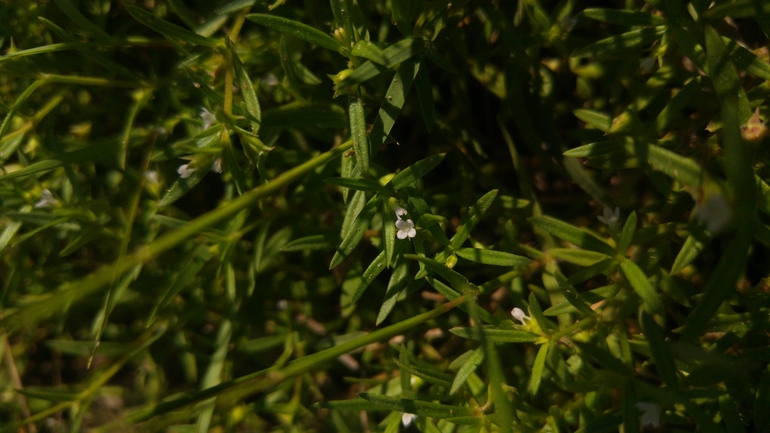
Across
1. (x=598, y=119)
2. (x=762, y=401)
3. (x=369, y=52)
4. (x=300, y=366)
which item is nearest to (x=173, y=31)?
(x=369, y=52)

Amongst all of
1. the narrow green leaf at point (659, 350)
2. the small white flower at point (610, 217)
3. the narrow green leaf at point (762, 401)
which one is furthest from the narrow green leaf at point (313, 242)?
the narrow green leaf at point (762, 401)

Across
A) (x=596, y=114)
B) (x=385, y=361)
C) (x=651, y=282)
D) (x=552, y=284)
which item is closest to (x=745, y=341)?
(x=651, y=282)

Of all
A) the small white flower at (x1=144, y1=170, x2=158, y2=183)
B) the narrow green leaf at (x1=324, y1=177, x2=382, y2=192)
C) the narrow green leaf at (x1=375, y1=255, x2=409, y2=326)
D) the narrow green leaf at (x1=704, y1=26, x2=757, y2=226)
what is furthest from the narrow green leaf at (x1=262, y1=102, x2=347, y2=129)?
the narrow green leaf at (x1=704, y1=26, x2=757, y2=226)

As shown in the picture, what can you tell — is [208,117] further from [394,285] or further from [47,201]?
[394,285]

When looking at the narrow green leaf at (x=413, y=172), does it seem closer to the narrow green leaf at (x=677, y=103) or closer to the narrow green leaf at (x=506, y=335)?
the narrow green leaf at (x=506, y=335)

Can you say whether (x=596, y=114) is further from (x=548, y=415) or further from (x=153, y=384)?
(x=153, y=384)

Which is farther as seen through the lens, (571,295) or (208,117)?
(208,117)

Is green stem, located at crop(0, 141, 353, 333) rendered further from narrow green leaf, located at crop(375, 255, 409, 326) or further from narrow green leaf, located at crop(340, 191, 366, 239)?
narrow green leaf, located at crop(375, 255, 409, 326)
